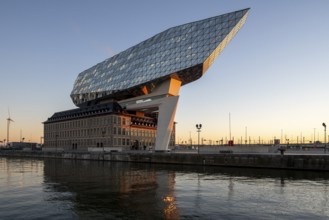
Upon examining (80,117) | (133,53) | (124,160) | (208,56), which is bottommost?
(124,160)

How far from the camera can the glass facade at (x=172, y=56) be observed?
80.6 m

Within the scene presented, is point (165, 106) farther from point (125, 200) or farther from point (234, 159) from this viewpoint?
point (125, 200)

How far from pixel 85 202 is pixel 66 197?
305cm

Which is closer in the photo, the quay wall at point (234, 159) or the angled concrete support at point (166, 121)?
the quay wall at point (234, 159)

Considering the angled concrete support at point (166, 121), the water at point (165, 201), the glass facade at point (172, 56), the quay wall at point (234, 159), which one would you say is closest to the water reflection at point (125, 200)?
the water at point (165, 201)

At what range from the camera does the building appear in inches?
3232

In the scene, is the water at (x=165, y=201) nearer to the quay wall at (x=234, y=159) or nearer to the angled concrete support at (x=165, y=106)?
the quay wall at (x=234, y=159)

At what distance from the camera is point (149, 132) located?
458ft

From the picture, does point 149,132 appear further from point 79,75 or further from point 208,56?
point 208,56

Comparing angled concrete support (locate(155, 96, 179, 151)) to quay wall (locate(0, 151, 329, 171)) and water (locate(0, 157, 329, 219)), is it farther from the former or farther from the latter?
water (locate(0, 157, 329, 219))

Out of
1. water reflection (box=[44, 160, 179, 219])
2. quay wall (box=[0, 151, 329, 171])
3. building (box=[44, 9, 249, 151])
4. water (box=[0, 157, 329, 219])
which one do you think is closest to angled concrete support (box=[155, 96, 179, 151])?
building (box=[44, 9, 249, 151])

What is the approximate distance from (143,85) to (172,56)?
12414mm

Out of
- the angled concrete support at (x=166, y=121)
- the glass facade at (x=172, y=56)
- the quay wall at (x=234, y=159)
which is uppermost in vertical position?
the glass facade at (x=172, y=56)

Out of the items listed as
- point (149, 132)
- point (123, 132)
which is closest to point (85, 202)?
point (123, 132)
